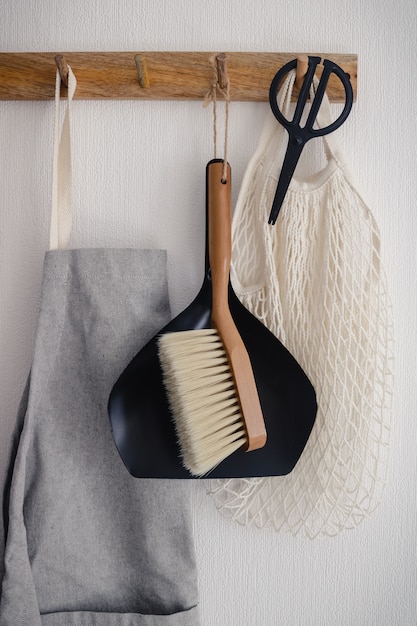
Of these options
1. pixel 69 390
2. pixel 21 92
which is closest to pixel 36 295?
pixel 69 390

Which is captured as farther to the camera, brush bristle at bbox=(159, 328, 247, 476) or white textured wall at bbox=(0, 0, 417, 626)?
white textured wall at bbox=(0, 0, 417, 626)

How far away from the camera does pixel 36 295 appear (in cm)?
59

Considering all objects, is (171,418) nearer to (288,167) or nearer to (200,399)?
(200,399)

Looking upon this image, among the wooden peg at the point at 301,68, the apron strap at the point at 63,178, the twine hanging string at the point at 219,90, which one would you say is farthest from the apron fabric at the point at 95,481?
the wooden peg at the point at 301,68

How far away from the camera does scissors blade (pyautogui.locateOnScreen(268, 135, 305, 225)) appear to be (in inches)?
20.9

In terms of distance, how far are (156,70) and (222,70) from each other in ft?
0.25

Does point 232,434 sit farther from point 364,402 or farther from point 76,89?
point 76,89

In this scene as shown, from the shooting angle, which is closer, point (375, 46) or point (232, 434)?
point (232, 434)

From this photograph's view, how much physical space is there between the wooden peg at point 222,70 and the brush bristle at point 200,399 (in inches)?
10.7

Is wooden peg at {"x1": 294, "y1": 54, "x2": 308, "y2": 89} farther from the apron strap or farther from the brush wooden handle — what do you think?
the apron strap

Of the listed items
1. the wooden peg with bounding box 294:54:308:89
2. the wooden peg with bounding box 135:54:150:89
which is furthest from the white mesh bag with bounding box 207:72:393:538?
the wooden peg with bounding box 135:54:150:89

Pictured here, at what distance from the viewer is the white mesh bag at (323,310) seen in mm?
543

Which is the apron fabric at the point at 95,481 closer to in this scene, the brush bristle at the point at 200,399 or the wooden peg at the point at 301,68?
the brush bristle at the point at 200,399

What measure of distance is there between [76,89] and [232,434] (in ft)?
1.37
